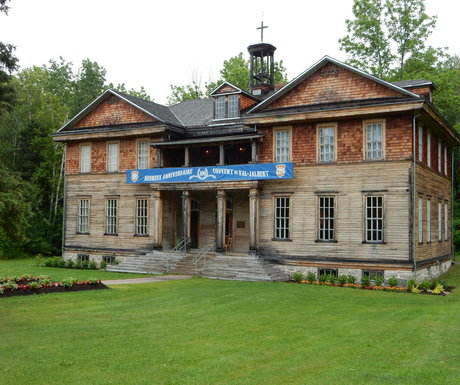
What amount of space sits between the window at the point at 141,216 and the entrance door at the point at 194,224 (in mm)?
2617

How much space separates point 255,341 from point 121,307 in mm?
5947

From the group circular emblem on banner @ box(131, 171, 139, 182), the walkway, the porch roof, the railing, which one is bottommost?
the walkway

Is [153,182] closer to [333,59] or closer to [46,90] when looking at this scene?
[333,59]

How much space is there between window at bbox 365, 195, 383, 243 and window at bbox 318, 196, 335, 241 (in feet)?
5.27

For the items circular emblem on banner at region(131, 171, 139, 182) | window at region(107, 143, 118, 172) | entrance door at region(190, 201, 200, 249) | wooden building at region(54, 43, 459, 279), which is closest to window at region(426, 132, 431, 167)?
wooden building at region(54, 43, 459, 279)

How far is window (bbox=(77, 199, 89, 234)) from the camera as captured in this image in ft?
104

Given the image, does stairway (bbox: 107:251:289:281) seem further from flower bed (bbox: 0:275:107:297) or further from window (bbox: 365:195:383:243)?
flower bed (bbox: 0:275:107:297)

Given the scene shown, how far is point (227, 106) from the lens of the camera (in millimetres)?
29859

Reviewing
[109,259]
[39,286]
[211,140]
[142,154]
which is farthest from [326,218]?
[109,259]

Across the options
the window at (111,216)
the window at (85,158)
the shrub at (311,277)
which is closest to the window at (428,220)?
the shrub at (311,277)

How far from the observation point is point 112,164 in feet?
102

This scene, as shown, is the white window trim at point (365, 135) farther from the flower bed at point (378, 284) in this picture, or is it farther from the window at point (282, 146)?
the flower bed at point (378, 284)

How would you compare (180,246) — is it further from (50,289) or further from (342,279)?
(50,289)

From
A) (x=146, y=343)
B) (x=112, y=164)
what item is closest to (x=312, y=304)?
(x=146, y=343)
